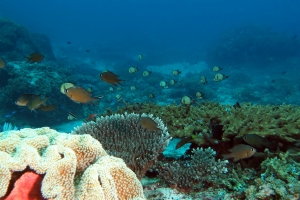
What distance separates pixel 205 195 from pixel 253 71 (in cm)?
3219

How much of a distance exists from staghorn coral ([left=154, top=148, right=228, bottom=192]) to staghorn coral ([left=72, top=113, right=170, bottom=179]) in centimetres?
32

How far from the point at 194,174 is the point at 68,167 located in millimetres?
1905

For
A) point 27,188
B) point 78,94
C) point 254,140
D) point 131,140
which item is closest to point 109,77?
point 78,94

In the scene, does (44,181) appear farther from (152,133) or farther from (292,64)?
(292,64)

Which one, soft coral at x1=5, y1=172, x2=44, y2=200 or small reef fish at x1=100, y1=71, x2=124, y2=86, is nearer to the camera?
soft coral at x1=5, y1=172, x2=44, y2=200

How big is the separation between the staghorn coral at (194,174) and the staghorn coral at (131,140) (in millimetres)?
325

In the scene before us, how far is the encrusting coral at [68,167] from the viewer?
1863 mm

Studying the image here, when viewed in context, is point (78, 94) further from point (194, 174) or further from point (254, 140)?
point (254, 140)

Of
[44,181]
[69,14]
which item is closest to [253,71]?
[44,181]

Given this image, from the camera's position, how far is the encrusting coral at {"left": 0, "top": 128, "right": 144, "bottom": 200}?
1863 millimetres

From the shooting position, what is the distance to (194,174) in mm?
3127

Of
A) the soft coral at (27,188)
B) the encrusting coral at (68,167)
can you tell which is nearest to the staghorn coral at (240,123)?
the encrusting coral at (68,167)

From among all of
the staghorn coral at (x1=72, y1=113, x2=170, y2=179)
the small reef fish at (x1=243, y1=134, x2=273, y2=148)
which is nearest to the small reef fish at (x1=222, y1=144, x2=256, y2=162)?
the small reef fish at (x1=243, y1=134, x2=273, y2=148)

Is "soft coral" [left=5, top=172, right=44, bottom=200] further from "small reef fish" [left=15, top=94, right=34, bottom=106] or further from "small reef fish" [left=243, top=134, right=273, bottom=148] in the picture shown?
"small reef fish" [left=15, top=94, right=34, bottom=106]
